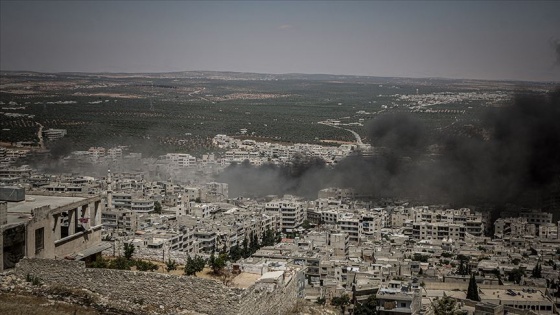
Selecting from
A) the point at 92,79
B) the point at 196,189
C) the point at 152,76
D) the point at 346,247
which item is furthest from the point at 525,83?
the point at 152,76

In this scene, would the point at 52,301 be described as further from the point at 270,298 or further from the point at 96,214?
the point at 96,214

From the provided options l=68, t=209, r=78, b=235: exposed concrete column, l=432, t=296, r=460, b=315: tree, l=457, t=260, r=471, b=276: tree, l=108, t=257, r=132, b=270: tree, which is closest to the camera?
l=108, t=257, r=132, b=270: tree

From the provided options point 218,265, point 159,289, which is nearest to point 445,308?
point 218,265

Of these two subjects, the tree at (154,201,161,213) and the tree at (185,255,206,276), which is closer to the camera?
the tree at (185,255,206,276)

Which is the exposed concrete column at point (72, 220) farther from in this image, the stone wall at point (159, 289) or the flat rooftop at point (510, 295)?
the flat rooftop at point (510, 295)

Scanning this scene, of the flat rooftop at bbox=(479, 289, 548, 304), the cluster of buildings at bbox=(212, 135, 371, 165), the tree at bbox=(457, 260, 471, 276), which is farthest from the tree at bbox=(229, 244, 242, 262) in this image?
the cluster of buildings at bbox=(212, 135, 371, 165)

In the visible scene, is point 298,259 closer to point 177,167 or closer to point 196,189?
point 196,189

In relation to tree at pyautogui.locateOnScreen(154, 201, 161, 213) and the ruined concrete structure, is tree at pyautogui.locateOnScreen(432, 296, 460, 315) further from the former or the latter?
tree at pyautogui.locateOnScreen(154, 201, 161, 213)
